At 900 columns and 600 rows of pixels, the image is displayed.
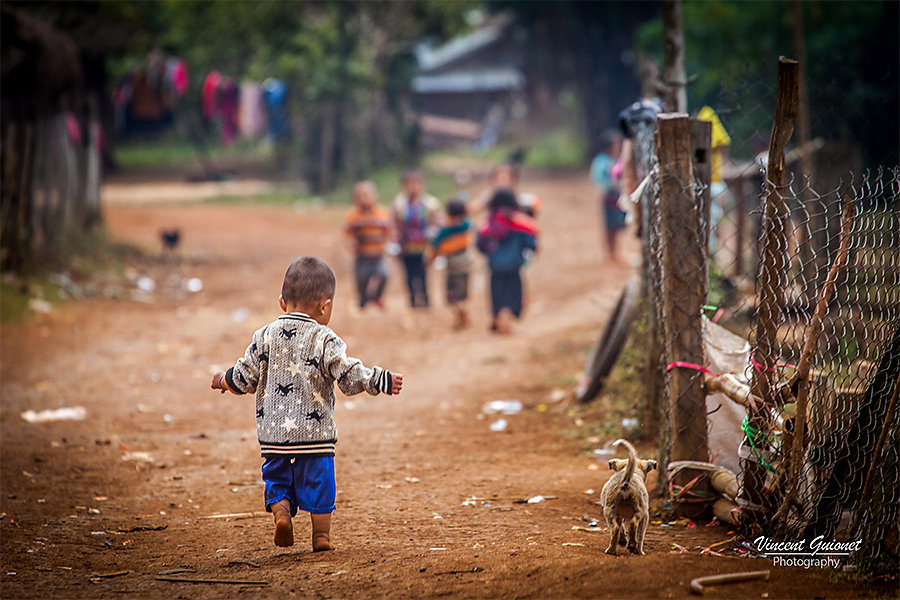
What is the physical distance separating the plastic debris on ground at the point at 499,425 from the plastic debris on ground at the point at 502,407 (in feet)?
0.78

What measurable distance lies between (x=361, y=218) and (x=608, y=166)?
14.2 feet

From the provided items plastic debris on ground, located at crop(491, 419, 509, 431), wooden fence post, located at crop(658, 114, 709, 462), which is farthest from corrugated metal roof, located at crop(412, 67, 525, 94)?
wooden fence post, located at crop(658, 114, 709, 462)

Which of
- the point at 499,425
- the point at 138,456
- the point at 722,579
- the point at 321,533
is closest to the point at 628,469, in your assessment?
the point at 722,579

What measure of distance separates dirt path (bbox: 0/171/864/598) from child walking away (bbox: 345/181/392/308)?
591mm

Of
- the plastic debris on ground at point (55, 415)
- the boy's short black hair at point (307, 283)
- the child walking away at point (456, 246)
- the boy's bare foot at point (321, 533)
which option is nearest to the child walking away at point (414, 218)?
the child walking away at point (456, 246)

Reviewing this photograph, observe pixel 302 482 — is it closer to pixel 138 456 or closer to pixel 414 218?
pixel 138 456

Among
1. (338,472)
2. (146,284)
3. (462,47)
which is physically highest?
→ (462,47)

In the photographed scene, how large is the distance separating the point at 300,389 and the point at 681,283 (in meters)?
1.84

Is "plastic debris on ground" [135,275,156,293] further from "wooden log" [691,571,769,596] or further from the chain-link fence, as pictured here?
"wooden log" [691,571,769,596]

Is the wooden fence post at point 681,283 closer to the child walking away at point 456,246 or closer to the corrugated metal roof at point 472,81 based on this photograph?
the child walking away at point 456,246

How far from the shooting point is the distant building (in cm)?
3631

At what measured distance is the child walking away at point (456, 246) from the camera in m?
Result: 9.80

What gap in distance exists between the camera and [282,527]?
3.75m

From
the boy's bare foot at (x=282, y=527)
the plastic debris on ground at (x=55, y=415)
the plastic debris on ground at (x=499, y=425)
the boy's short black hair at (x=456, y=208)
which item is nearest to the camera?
the boy's bare foot at (x=282, y=527)
